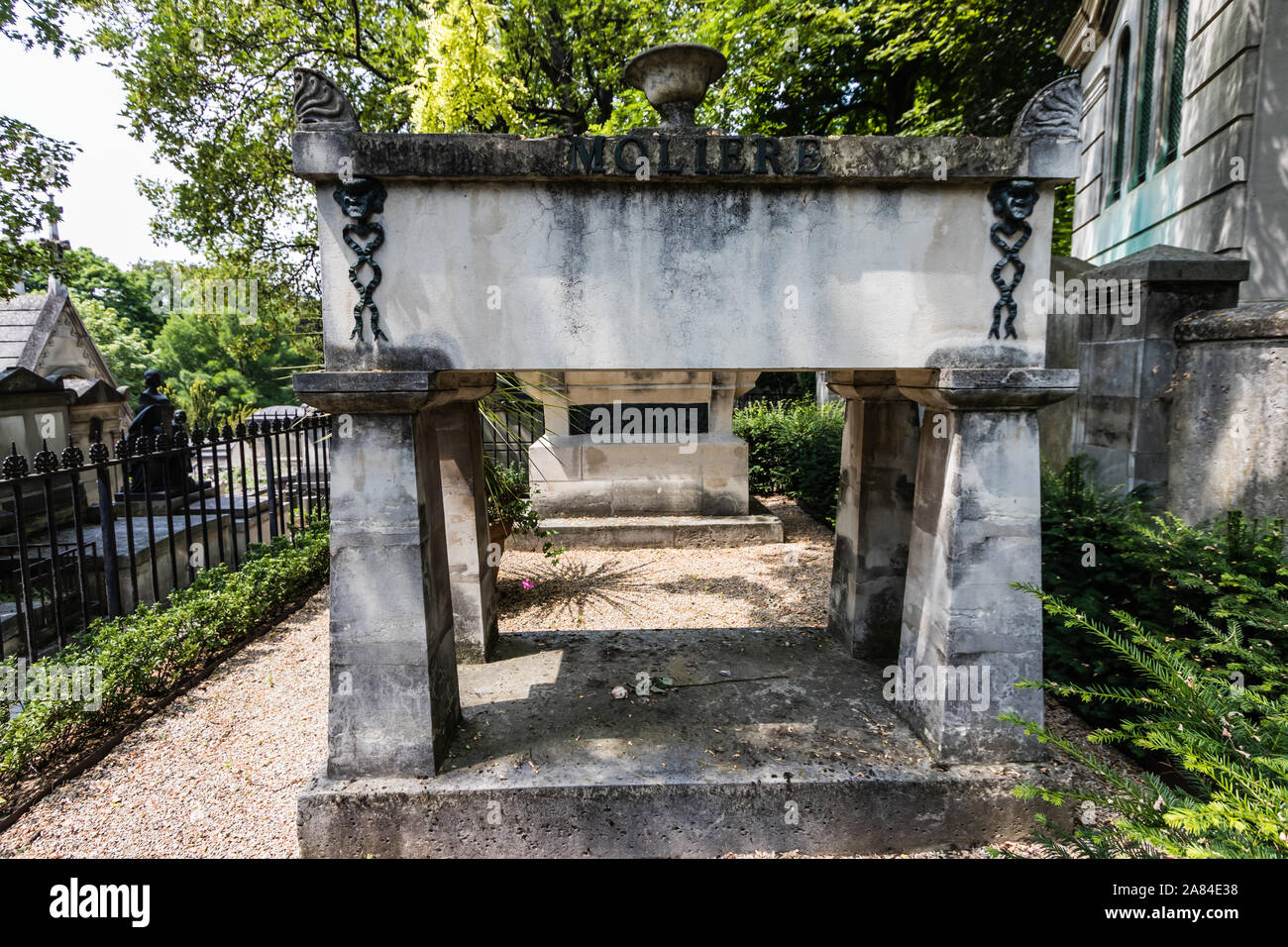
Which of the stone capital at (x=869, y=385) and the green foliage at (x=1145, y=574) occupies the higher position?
the stone capital at (x=869, y=385)

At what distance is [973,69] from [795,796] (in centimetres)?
1256

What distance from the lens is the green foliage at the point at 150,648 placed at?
3928 mm

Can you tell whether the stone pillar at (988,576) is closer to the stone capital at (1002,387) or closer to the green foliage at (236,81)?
the stone capital at (1002,387)

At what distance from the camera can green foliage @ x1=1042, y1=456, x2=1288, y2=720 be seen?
129 inches

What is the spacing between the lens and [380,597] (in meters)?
3.11

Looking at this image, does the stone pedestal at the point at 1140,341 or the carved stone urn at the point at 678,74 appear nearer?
the carved stone urn at the point at 678,74

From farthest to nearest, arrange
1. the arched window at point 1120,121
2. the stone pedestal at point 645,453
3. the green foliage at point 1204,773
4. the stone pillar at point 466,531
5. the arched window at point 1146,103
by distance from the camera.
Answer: the arched window at point 1120,121 → the stone pedestal at point 645,453 → the arched window at point 1146,103 → the stone pillar at point 466,531 → the green foliage at point 1204,773

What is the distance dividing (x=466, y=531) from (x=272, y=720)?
1.91 m

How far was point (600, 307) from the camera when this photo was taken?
3.04m

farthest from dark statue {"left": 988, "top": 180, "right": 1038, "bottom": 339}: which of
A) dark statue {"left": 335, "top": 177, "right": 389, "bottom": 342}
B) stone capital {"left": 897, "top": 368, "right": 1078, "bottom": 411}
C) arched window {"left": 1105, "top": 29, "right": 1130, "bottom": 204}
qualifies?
arched window {"left": 1105, "top": 29, "right": 1130, "bottom": 204}

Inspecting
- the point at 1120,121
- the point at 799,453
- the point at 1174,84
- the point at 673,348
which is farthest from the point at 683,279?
the point at 1120,121

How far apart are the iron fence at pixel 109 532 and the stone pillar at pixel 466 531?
1063 millimetres

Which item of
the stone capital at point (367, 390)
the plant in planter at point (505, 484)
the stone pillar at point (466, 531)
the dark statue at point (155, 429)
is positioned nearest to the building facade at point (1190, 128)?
the plant in planter at point (505, 484)

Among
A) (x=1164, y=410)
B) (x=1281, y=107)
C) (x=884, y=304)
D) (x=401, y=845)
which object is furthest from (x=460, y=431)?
(x=1281, y=107)
